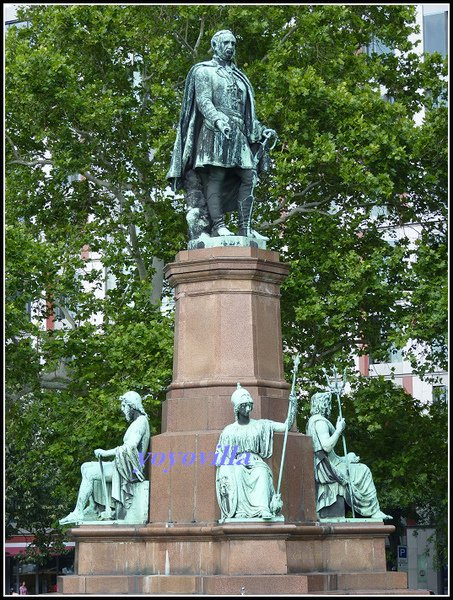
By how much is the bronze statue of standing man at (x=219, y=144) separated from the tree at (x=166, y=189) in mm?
9650

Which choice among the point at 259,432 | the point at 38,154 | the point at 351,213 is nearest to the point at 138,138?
the point at 38,154

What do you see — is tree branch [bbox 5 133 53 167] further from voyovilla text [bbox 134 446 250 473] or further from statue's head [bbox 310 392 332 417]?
voyovilla text [bbox 134 446 250 473]

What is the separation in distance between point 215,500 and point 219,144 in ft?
14.3

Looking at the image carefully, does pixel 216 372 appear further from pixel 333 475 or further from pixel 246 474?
pixel 333 475

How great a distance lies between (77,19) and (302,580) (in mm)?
18062

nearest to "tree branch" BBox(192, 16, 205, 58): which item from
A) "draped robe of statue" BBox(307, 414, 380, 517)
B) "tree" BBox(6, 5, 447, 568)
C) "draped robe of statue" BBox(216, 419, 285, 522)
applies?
"tree" BBox(6, 5, 447, 568)

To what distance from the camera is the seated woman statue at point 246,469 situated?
15.8 m

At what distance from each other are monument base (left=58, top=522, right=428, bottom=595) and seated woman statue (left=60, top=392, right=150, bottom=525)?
31cm

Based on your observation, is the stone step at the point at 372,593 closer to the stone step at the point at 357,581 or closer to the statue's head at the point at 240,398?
the stone step at the point at 357,581

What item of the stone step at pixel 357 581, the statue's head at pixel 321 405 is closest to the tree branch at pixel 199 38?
the statue's head at pixel 321 405

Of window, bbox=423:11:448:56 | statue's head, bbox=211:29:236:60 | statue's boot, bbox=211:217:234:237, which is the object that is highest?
window, bbox=423:11:448:56

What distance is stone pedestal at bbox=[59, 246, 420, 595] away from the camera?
15617 mm

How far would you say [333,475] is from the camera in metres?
17.0

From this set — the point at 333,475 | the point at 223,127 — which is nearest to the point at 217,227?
the point at 223,127
